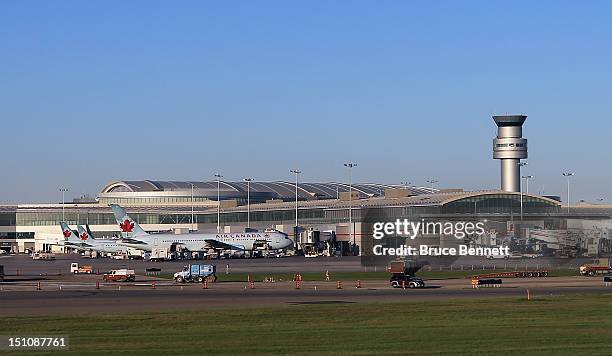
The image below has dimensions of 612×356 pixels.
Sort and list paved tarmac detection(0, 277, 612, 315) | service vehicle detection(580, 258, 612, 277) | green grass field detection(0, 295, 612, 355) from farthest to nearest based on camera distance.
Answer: service vehicle detection(580, 258, 612, 277) → paved tarmac detection(0, 277, 612, 315) → green grass field detection(0, 295, 612, 355)

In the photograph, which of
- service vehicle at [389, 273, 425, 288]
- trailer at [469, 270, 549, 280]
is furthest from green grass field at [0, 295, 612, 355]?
trailer at [469, 270, 549, 280]

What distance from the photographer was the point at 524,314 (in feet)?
196

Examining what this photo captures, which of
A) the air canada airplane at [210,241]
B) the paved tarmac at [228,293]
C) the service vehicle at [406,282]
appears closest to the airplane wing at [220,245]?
the air canada airplane at [210,241]

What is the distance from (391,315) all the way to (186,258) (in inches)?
4411

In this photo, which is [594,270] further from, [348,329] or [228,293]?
[348,329]

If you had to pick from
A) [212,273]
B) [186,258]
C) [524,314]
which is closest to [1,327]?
[524,314]

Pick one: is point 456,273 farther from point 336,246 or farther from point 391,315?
point 336,246

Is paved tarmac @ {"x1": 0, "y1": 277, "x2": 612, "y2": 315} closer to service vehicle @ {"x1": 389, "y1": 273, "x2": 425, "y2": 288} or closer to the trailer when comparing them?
service vehicle @ {"x1": 389, "y1": 273, "x2": 425, "y2": 288}

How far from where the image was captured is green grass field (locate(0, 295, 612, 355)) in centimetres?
4441

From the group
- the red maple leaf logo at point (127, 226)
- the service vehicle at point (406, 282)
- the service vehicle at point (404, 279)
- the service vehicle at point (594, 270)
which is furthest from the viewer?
the red maple leaf logo at point (127, 226)

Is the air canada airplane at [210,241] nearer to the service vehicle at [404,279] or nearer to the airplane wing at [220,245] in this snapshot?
the airplane wing at [220,245]

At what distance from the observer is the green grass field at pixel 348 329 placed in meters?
44.4

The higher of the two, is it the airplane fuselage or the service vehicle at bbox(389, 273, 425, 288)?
the airplane fuselage

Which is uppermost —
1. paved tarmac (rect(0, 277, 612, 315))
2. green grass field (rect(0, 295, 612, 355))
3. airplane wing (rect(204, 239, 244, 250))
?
airplane wing (rect(204, 239, 244, 250))
